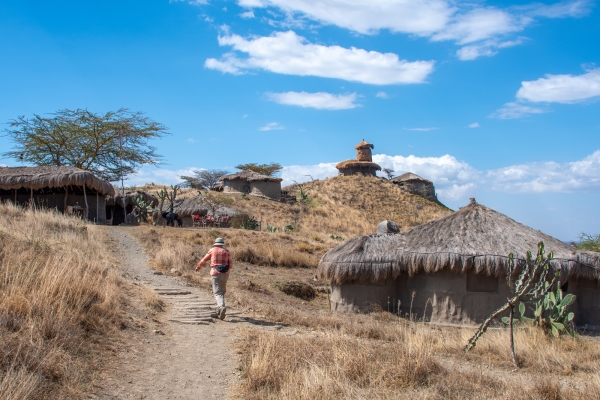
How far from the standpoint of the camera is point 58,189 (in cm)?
2433

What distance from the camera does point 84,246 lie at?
13.6 metres

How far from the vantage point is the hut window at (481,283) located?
13094 millimetres

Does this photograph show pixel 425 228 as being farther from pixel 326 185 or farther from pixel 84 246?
pixel 326 185

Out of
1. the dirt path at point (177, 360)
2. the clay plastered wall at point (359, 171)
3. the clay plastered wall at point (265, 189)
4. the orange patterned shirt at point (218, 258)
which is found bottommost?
the dirt path at point (177, 360)

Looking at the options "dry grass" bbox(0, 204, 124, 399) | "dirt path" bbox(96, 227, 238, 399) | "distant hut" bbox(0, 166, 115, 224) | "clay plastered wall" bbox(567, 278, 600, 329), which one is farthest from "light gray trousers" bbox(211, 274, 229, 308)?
"distant hut" bbox(0, 166, 115, 224)

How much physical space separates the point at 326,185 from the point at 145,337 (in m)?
45.6

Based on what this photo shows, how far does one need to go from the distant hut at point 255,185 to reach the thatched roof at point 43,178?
21.4 metres

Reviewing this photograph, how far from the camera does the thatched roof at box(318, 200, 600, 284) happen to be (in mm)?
12922

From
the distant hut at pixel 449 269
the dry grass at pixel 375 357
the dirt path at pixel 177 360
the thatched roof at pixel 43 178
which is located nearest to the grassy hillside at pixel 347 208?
the thatched roof at pixel 43 178

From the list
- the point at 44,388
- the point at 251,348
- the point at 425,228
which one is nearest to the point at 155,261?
the point at 425,228

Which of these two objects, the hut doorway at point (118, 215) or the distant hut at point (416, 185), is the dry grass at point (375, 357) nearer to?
the hut doorway at point (118, 215)

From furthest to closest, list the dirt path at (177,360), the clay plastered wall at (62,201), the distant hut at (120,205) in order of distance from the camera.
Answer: the distant hut at (120,205), the clay plastered wall at (62,201), the dirt path at (177,360)

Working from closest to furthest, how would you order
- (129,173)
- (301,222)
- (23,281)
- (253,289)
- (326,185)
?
(23,281)
(253,289)
(129,173)
(301,222)
(326,185)

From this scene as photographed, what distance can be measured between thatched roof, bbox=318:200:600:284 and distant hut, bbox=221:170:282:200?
1187 inches
